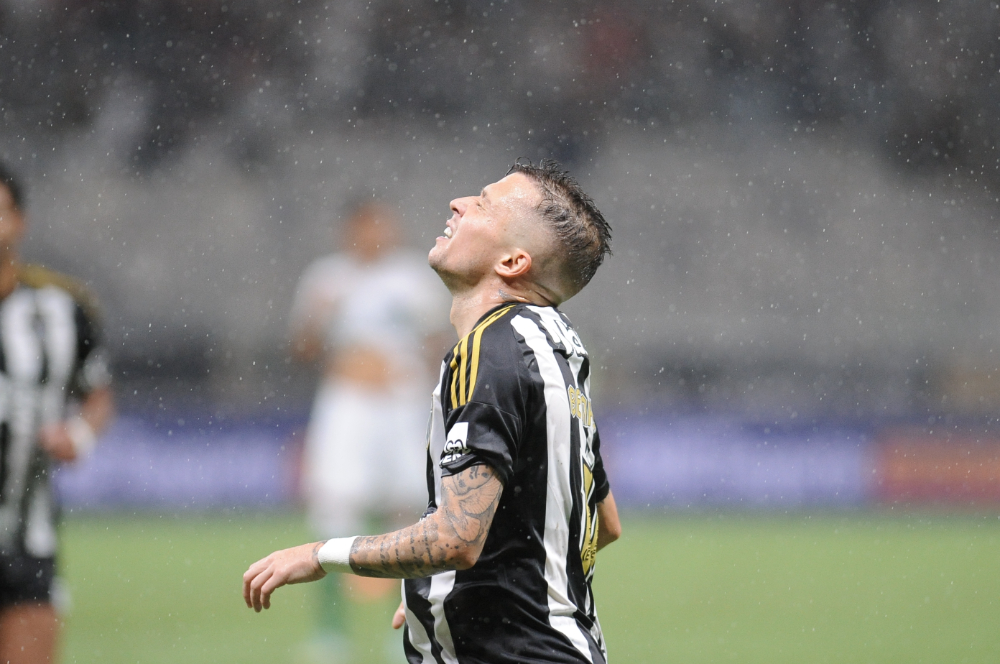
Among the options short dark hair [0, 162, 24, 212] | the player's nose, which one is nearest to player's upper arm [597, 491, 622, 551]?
the player's nose

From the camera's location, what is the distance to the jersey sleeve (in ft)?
6.40

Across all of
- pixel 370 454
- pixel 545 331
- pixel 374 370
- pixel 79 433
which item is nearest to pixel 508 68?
pixel 374 370

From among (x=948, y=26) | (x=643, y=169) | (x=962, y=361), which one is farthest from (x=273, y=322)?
(x=948, y=26)

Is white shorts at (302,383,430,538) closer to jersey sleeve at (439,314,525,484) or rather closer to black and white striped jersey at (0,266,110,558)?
black and white striped jersey at (0,266,110,558)

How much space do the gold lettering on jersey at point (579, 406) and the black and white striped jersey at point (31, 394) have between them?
1.99 meters

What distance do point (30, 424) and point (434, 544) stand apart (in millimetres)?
2023

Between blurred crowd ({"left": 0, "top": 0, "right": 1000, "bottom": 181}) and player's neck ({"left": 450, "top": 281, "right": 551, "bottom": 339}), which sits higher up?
blurred crowd ({"left": 0, "top": 0, "right": 1000, "bottom": 181})

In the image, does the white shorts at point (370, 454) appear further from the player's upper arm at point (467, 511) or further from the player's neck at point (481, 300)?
the player's upper arm at point (467, 511)

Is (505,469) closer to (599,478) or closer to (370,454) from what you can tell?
(599,478)

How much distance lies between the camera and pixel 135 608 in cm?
646

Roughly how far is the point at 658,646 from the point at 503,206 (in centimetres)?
383

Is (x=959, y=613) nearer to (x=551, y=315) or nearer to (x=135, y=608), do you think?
(x=135, y=608)

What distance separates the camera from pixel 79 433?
358 cm

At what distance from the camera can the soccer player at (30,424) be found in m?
3.35
